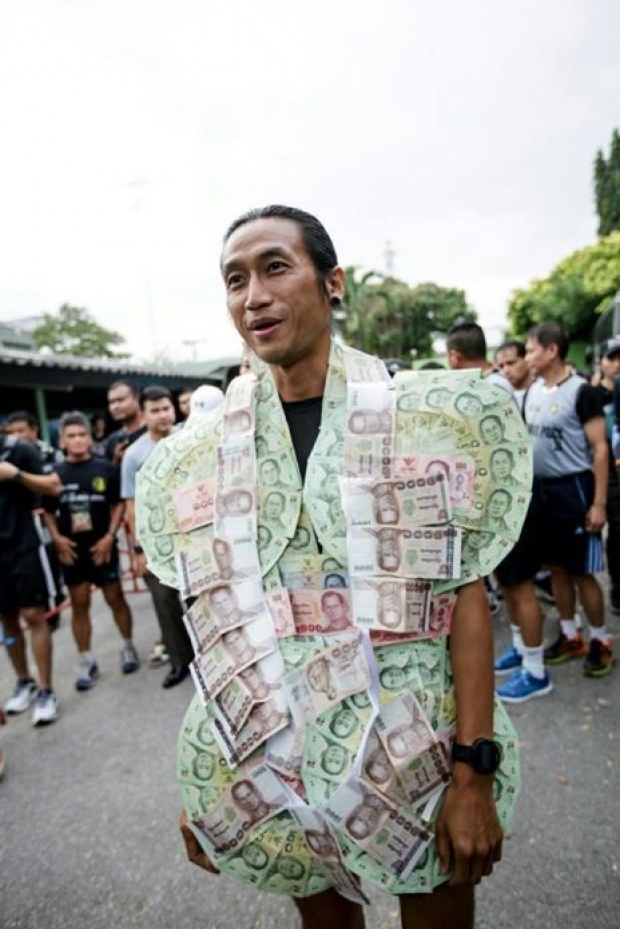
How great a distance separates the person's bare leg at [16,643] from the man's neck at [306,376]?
325cm

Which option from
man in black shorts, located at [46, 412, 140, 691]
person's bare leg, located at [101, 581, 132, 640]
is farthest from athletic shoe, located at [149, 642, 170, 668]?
person's bare leg, located at [101, 581, 132, 640]

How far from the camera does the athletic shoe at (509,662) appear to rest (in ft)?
11.6

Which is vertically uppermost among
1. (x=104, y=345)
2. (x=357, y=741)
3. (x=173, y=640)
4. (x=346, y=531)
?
(x=104, y=345)

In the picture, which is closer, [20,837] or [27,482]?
[20,837]

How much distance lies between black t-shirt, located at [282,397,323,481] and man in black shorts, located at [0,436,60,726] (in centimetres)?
286

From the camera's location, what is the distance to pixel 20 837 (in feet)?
8.54

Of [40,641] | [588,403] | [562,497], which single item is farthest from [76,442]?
[588,403]

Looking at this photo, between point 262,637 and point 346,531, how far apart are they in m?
0.28

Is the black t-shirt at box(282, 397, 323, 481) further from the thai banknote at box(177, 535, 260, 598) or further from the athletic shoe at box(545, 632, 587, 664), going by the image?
the athletic shoe at box(545, 632, 587, 664)

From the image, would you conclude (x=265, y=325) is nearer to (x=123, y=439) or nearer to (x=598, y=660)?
(x=598, y=660)

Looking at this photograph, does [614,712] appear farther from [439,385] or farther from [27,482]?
[27,482]

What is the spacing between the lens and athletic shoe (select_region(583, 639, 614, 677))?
3354 mm

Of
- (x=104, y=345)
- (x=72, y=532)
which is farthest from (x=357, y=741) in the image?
(x=104, y=345)

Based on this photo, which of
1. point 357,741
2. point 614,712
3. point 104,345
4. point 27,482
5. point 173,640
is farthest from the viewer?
point 104,345
